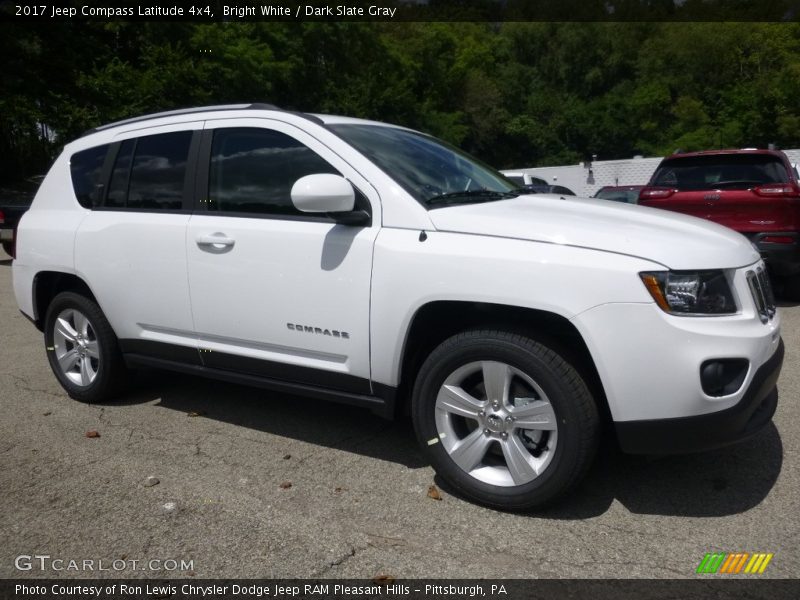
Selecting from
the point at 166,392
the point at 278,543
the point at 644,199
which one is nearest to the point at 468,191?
the point at 278,543

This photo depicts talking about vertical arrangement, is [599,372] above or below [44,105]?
below

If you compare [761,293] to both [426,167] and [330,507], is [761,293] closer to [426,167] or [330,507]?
[426,167]

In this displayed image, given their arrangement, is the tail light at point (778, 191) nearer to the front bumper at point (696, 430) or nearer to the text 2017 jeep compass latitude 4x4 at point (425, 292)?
the text 2017 jeep compass latitude 4x4 at point (425, 292)

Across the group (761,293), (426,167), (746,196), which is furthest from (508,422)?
(746,196)

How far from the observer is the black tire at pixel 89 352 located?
15.0ft

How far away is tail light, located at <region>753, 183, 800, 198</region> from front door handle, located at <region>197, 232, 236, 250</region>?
585cm

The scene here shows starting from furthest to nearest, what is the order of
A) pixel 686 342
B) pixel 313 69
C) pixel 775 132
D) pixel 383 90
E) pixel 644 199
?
1. pixel 775 132
2. pixel 383 90
3. pixel 313 69
4. pixel 644 199
5. pixel 686 342

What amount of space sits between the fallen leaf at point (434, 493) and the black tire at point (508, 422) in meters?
0.09

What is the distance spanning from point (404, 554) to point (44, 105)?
76.2 ft

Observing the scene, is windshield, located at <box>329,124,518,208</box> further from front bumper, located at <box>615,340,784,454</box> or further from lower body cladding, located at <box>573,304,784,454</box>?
front bumper, located at <box>615,340,784,454</box>

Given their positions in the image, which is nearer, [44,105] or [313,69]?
[44,105]

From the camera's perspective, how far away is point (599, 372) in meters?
2.88

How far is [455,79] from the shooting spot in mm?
54562

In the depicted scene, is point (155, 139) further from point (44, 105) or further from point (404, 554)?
point (44, 105)
